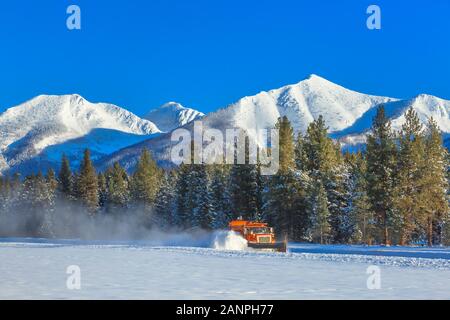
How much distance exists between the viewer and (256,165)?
204ft

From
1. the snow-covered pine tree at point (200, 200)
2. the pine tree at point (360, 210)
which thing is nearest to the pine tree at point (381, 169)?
the pine tree at point (360, 210)

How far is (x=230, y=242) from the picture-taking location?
126 ft

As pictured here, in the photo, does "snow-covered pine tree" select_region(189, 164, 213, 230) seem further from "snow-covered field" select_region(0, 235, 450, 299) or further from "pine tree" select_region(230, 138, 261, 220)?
"snow-covered field" select_region(0, 235, 450, 299)

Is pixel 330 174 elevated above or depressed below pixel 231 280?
above

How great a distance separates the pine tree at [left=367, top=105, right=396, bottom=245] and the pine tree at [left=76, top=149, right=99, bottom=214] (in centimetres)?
5204

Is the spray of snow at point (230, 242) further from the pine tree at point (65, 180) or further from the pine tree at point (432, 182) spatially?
the pine tree at point (65, 180)

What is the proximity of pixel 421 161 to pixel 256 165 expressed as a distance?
18.1m

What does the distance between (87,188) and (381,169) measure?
54.5 m

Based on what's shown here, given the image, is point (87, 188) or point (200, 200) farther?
point (87, 188)

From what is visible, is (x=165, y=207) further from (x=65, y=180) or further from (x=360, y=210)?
(x=360, y=210)

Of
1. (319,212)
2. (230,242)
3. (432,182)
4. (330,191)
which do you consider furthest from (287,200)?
(230,242)

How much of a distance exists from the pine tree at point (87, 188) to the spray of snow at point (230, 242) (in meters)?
54.3

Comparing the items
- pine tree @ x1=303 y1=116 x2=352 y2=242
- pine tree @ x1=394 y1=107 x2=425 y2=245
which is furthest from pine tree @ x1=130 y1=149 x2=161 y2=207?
pine tree @ x1=394 y1=107 x2=425 y2=245
